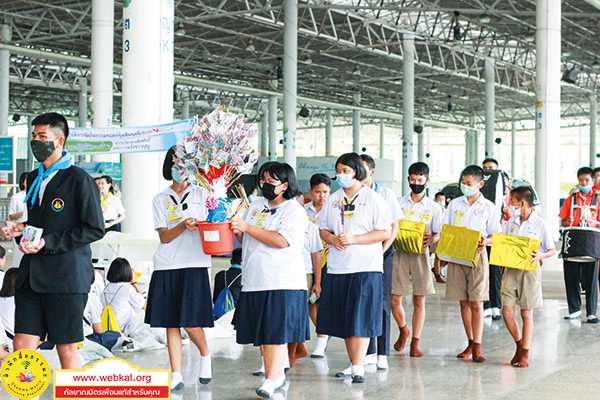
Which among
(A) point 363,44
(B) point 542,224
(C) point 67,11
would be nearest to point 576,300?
(B) point 542,224

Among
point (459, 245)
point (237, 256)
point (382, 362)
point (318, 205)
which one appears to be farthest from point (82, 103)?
point (382, 362)

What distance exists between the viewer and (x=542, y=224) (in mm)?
7637

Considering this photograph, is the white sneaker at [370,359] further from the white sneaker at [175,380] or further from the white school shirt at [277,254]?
the white sneaker at [175,380]

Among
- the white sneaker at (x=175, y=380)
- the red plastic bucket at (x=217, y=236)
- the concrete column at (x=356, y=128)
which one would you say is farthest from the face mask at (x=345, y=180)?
the concrete column at (x=356, y=128)

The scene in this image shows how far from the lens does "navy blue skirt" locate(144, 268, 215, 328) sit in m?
5.80

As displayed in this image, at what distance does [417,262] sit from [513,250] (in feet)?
2.83

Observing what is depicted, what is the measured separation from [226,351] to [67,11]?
21887mm

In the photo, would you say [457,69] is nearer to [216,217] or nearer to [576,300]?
A: [576,300]

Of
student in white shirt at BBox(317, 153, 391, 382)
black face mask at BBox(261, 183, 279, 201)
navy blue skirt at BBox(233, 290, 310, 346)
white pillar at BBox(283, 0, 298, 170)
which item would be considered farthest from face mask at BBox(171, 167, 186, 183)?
white pillar at BBox(283, 0, 298, 170)

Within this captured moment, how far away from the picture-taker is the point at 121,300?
8.01 meters

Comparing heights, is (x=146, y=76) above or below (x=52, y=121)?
above

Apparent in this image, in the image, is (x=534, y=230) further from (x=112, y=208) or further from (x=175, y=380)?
(x=112, y=208)

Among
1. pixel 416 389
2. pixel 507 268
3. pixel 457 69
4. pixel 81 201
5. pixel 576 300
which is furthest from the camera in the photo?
pixel 457 69

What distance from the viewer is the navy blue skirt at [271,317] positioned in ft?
18.2
